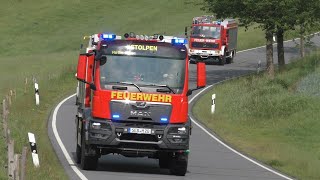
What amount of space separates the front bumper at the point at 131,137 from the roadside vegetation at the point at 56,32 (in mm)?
12565

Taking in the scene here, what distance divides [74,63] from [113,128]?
39649 millimetres

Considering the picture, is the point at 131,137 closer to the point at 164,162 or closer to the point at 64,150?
the point at 164,162

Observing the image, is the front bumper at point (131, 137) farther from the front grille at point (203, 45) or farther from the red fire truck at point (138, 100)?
the front grille at point (203, 45)

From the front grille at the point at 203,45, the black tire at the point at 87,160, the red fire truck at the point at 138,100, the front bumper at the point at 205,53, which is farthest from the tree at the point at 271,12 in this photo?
the black tire at the point at 87,160

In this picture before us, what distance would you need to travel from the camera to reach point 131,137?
1903 centimetres

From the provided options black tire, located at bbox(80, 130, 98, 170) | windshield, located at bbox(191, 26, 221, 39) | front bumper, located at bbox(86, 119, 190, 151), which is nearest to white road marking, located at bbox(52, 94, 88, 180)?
black tire, located at bbox(80, 130, 98, 170)

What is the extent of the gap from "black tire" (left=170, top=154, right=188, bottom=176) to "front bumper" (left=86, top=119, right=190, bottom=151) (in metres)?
0.57

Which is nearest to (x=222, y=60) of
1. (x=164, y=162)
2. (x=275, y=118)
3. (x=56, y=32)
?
(x=56, y=32)

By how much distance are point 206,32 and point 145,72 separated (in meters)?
41.9

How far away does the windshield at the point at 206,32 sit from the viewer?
200ft

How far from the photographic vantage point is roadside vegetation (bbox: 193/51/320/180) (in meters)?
Answer: 26.0

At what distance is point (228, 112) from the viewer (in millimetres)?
37406

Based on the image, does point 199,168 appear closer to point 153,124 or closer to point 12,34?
point 153,124

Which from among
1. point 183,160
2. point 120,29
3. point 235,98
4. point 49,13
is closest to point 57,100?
point 235,98
